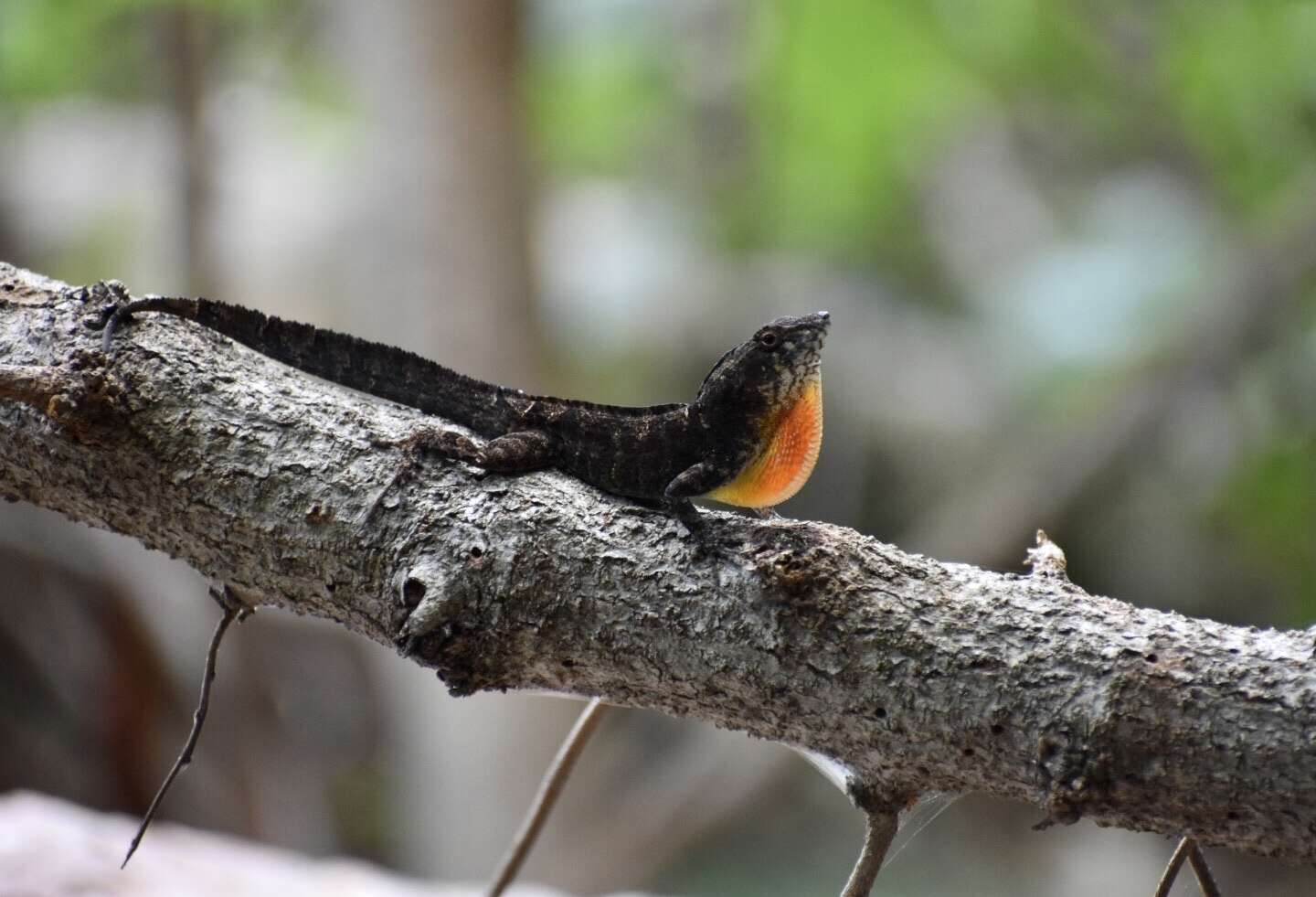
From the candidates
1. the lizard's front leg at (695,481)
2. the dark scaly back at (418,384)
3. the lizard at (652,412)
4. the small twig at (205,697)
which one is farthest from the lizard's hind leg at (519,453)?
the small twig at (205,697)

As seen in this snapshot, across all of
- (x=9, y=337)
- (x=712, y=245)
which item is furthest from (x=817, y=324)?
(x=712, y=245)

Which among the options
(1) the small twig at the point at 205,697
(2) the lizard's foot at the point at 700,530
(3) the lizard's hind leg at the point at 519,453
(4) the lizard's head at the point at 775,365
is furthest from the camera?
(4) the lizard's head at the point at 775,365

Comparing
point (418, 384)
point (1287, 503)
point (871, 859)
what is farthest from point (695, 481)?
point (1287, 503)

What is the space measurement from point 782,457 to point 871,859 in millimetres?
1280

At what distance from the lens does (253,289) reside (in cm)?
1118

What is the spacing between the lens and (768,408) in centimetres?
313

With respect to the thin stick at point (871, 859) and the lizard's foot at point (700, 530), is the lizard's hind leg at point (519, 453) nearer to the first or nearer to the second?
the lizard's foot at point (700, 530)

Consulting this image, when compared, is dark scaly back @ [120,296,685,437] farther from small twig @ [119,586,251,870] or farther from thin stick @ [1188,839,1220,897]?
thin stick @ [1188,839,1220,897]

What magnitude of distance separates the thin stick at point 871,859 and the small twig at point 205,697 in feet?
4.03

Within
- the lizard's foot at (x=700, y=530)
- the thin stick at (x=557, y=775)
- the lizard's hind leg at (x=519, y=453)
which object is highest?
the lizard's hind leg at (x=519, y=453)

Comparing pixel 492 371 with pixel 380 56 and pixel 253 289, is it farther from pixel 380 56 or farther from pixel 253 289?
pixel 253 289

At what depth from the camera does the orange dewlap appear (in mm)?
3006

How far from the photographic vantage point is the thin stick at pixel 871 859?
6.42 feet

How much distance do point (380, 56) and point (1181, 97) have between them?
5.72m
